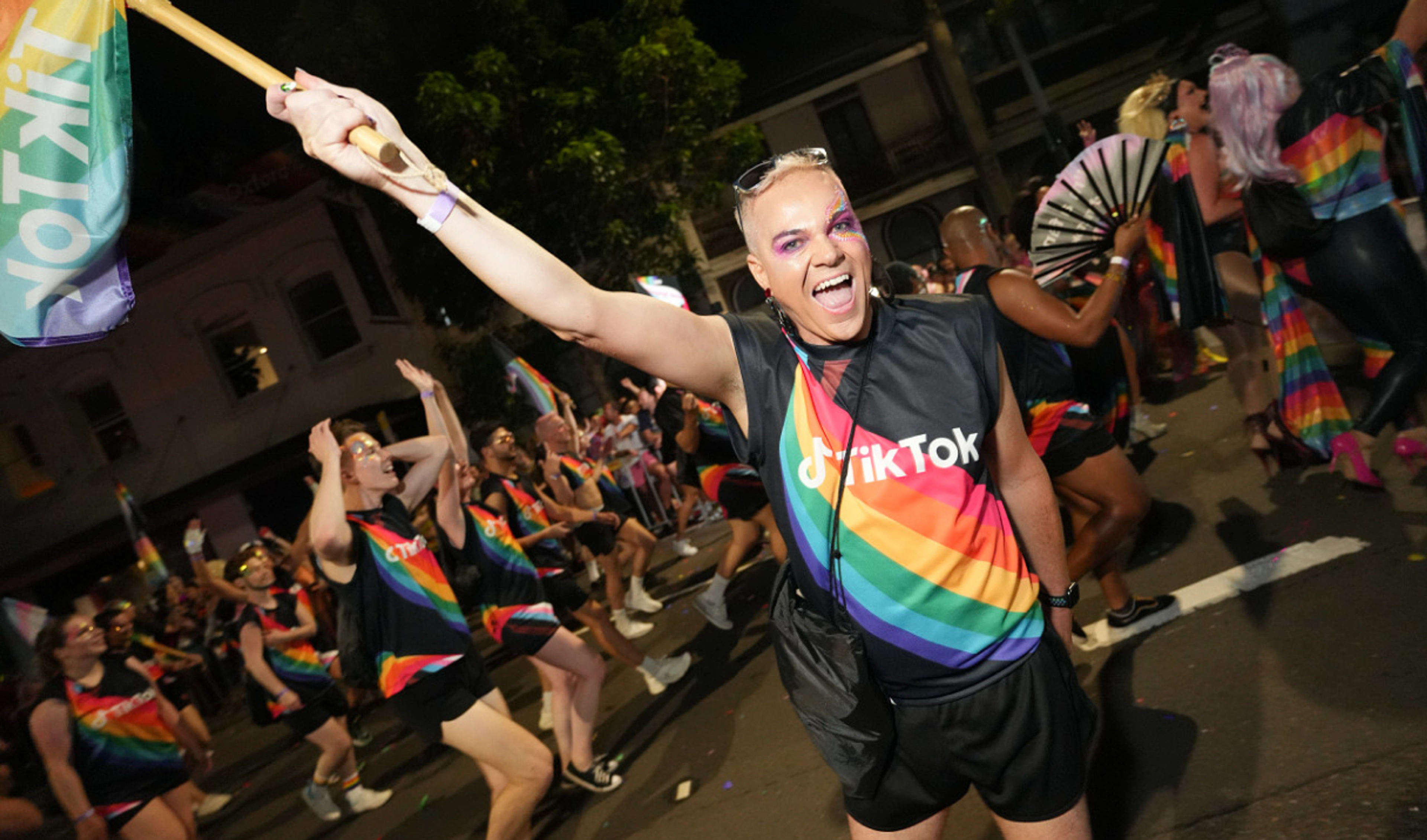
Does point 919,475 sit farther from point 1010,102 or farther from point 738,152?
point 1010,102

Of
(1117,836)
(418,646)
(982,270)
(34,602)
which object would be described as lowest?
(1117,836)

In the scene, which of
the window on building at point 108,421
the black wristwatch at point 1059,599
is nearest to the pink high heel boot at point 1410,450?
the black wristwatch at point 1059,599

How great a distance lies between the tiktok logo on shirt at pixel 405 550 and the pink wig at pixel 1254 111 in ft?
14.4

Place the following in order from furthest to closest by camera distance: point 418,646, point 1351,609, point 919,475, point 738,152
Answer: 1. point 738,152
2. point 418,646
3. point 1351,609
4. point 919,475

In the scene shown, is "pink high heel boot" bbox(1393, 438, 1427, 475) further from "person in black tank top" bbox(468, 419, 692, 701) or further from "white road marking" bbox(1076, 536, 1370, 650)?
"person in black tank top" bbox(468, 419, 692, 701)

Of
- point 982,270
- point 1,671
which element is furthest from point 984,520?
point 1,671

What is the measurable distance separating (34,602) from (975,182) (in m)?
27.8

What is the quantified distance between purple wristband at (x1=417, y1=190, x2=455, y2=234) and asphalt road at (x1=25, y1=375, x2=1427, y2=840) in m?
2.96

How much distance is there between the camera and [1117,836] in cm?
312

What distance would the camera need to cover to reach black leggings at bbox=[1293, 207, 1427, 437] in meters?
4.12

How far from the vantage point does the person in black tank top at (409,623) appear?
404cm

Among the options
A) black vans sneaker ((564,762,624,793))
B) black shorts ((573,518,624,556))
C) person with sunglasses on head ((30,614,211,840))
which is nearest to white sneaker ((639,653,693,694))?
black vans sneaker ((564,762,624,793))

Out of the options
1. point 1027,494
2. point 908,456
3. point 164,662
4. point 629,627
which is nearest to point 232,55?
point 908,456

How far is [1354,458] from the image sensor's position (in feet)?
15.1
